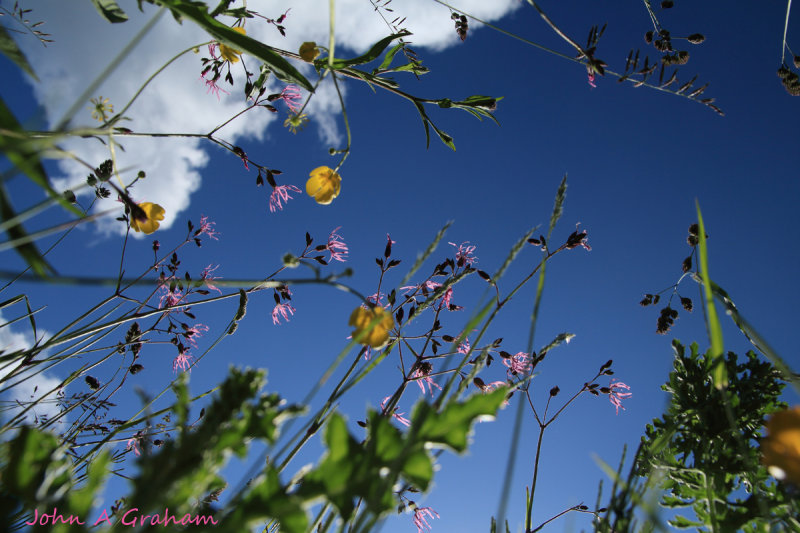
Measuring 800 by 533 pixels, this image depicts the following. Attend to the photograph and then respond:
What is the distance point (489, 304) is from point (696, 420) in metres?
0.64

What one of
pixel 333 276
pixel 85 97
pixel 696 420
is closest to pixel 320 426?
pixel 333 276

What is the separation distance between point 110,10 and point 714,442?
145cm

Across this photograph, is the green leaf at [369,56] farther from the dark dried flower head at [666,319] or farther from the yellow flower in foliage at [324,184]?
the dark dried flower head at [666,319]

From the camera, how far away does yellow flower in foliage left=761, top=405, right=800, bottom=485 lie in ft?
1.40

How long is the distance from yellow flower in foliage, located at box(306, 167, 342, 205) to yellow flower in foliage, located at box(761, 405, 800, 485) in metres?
1.23

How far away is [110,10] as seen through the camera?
0.93 m

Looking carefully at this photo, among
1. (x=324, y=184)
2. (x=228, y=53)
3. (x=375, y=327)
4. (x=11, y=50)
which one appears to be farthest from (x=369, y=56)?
(x=375, y=327)

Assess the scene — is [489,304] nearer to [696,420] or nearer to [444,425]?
[444,425]

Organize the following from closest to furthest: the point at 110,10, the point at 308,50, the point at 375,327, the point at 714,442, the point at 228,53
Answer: the point at 375,327 → the point at 714,442 → the point at 110,10 → the point at 308,50 → the point at 228,53

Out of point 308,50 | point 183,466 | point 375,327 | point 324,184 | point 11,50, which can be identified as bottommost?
point 183,466

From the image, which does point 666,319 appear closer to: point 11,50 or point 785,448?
point 785,448

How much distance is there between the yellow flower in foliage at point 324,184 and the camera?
1434 millimetres

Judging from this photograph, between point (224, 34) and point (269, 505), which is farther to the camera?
point (224, 34)

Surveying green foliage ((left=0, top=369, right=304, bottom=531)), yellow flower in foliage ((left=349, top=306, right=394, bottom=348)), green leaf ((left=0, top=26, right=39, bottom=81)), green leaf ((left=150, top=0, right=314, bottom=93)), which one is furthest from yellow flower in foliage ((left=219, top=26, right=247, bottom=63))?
green foliage ((left=0, top=369, right=304, bottom=531))
